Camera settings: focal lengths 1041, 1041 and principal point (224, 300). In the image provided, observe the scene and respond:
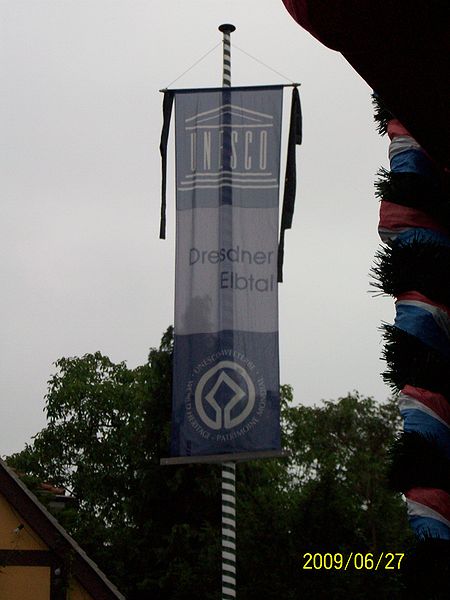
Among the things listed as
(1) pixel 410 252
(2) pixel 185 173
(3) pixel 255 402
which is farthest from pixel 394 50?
(2) pixel 185 173

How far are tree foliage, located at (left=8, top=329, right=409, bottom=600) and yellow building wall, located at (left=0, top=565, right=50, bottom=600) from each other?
7.66ft

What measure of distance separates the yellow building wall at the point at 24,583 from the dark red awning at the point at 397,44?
13.8 m

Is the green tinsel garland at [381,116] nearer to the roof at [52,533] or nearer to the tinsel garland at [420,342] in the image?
the tinsel garland at [420,342]

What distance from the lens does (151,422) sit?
111 feet

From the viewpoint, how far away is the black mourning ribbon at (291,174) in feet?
33.8

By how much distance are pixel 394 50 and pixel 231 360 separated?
779cm

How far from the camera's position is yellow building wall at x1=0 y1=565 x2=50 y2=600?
14.7 m

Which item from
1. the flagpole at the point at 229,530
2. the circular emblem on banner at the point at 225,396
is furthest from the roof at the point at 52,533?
the circular emblem on banner at the point at 225,396

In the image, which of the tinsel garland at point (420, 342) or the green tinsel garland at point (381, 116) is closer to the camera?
the tinsel garland at point (420, 342)

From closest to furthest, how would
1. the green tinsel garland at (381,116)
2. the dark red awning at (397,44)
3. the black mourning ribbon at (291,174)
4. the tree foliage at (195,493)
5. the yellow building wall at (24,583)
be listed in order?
the dark red awning at (397,44) < the green tinsel garland at (381,116) < the black mourning ribbon at (291,174) < the yellow building wall at (24,583) < the tree foliage at (195,493)

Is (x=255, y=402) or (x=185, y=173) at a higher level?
(x=185, y=173)

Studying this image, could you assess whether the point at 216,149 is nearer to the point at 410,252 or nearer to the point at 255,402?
the point at 255,402
